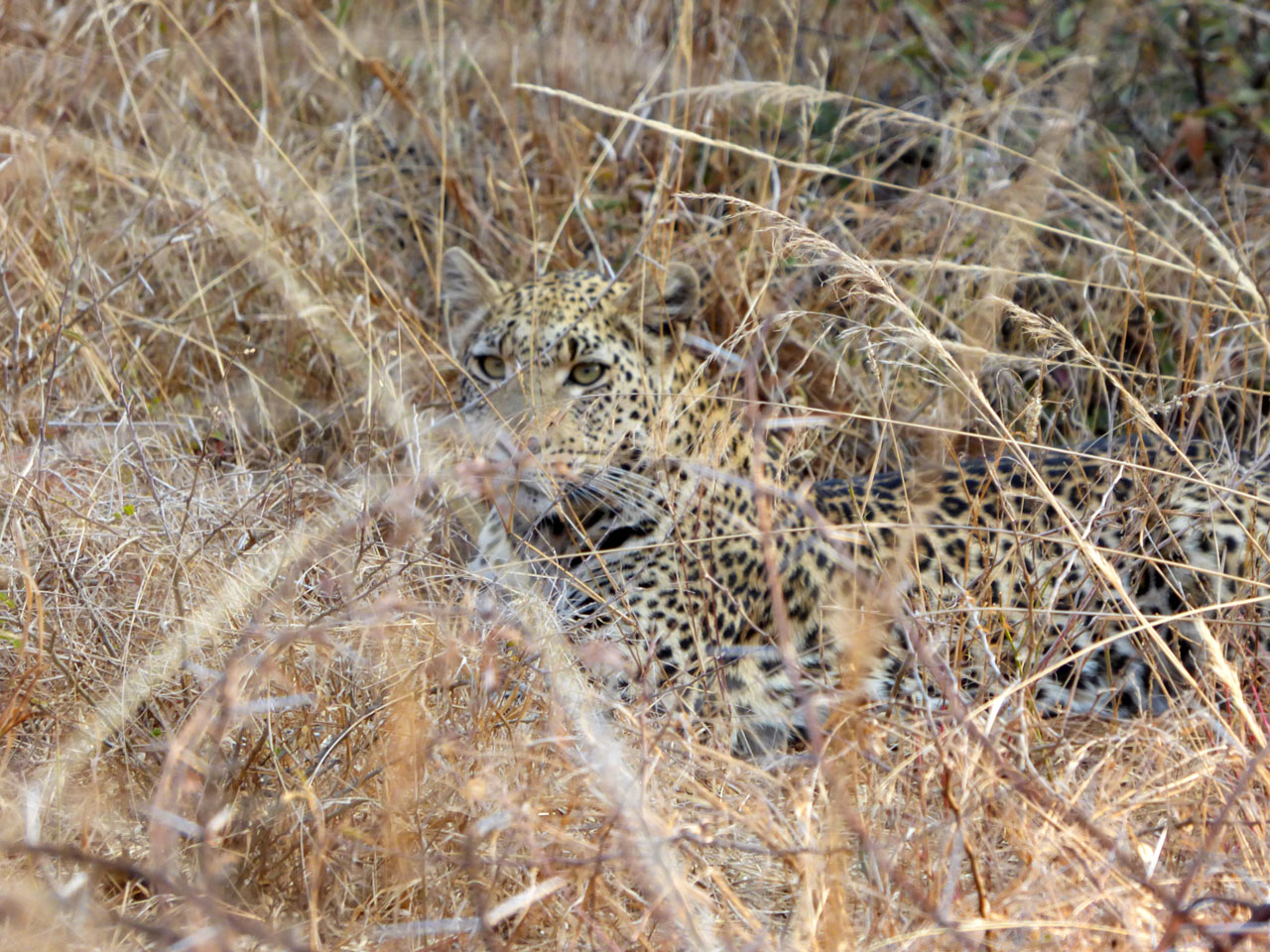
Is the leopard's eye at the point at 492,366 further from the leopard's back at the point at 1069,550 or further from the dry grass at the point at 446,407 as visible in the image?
the leopard's back at the point at 1069,550

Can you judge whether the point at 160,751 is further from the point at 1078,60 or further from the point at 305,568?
the point at 1078,60

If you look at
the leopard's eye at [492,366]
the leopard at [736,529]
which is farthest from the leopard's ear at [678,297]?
the leopard's eye at [492,366]

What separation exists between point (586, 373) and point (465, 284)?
65cm

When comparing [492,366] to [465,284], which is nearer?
[492,366]

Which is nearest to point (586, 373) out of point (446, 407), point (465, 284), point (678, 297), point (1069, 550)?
point (678, 297)

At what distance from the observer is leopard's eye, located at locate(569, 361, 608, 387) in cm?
404

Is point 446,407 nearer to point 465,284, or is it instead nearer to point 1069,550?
point 465,284

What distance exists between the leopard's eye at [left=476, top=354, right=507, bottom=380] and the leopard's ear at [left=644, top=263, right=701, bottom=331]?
479mm

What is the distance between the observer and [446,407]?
4695mm

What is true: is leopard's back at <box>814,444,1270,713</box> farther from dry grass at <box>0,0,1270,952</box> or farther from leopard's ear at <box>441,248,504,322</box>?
leopard's ear at <box>441,248,504,322</box>

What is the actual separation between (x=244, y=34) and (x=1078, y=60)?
3673mm

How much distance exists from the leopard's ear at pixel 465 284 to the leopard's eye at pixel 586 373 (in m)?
0.49

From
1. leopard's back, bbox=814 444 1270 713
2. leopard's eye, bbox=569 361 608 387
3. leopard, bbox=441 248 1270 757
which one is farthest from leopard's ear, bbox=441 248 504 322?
leopard's back, bbox=814 444 1270 713

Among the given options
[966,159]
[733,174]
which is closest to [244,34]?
[733,174]
